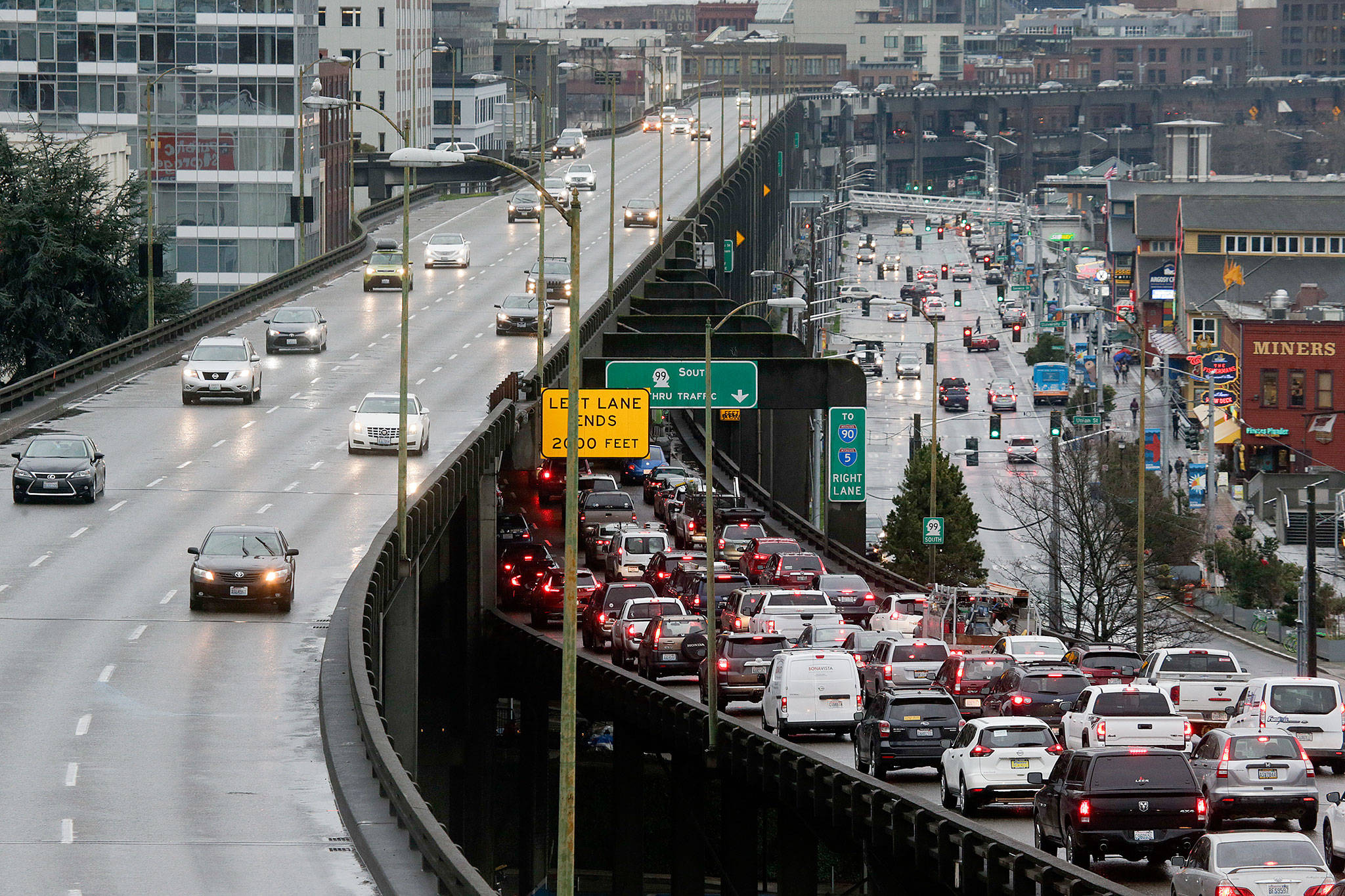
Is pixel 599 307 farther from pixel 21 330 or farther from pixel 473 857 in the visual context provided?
pixel 21 330

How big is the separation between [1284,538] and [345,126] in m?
76.3

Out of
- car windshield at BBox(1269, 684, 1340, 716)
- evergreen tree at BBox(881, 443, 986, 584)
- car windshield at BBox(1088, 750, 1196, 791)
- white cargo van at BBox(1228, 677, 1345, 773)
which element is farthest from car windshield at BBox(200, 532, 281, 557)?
evergreen tree at BBox(881, 443, 986, 584)

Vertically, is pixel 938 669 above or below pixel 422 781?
above

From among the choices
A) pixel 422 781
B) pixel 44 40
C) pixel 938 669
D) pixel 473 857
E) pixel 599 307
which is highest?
pixel 44 40

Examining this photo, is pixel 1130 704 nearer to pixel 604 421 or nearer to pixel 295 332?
pixel 604 421

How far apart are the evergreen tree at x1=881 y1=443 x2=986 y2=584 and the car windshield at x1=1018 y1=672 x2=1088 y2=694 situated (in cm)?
4801

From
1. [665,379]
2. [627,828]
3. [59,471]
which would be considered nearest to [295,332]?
[665,379]

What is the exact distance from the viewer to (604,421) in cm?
5462

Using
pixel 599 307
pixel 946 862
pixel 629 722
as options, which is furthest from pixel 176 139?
pixel 946 862

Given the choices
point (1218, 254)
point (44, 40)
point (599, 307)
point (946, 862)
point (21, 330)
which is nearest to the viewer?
point (946, 862)

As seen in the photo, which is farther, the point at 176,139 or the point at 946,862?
the point at 176,139

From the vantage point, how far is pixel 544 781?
200 feet

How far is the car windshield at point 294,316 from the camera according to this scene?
7181cm

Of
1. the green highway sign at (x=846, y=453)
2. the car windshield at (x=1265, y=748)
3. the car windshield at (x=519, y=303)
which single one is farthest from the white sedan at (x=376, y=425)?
the car windshield at (x=1265, y=748)
